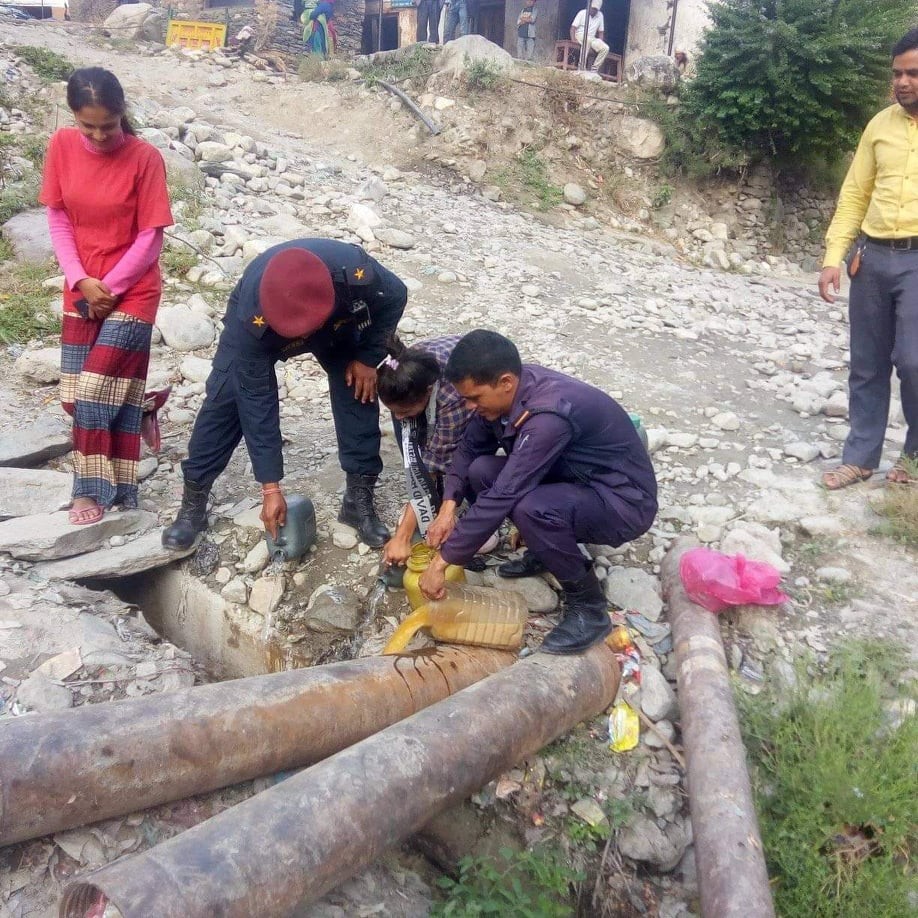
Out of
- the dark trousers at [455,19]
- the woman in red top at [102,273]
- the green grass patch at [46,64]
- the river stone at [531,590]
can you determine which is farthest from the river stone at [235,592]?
the dark trousers at [455,19]

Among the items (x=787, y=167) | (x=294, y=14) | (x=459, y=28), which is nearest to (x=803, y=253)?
(x=787, y=167)

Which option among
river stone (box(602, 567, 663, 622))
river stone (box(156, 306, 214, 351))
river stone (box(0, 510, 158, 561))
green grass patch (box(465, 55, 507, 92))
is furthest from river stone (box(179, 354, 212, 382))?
green grass patch (box(465, 55, 507, 92))

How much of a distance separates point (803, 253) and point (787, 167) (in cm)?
121

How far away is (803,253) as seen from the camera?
32.3 feet

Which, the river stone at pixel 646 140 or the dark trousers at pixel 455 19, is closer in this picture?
the river stone at pixel 646 140

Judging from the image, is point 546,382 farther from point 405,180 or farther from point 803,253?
point 803,253

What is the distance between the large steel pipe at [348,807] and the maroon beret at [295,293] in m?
1.25

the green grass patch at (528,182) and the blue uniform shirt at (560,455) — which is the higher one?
the green grass patch at (528,182)

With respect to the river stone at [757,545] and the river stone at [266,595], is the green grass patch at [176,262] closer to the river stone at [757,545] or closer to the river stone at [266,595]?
the river stone at [266,595]

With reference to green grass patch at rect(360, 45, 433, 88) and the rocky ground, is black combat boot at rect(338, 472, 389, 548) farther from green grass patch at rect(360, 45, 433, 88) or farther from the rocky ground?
green grass patch at rect(360, 45, 433, 88)

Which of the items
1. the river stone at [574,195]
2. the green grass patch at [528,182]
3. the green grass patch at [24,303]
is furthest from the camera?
the river stone at [574,195]

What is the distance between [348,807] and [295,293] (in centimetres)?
149

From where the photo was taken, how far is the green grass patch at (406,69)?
35.9 ft

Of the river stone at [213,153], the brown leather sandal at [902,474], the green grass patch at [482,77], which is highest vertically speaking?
the green grass patch at [482,77]
